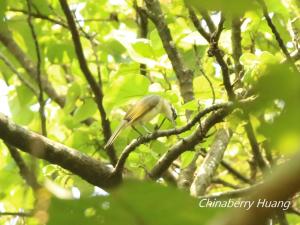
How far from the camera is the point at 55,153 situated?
97.3 inches

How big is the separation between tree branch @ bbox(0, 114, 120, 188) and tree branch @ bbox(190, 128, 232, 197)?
2.07ft

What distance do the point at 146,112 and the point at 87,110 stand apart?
363mm

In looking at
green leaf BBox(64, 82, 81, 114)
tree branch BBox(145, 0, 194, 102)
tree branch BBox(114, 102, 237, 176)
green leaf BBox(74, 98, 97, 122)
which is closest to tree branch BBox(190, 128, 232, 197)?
tree branch BBox(145, 0, 194, 102)

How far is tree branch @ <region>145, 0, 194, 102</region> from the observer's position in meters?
3.46

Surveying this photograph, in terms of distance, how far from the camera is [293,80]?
38cm

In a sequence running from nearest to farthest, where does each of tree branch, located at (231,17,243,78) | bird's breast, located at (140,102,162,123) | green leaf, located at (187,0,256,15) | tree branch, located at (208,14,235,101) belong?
green leaf, located at (187,0,256,15) < tree branch, located at (208,14,235,101) < tree branch, located at (231,17,243,78) < bird's breast, located at (140,102,162,123)

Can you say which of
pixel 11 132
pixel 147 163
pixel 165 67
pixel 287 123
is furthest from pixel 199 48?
pixel 287 123

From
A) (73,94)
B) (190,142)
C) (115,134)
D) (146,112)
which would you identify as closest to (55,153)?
(190,142)

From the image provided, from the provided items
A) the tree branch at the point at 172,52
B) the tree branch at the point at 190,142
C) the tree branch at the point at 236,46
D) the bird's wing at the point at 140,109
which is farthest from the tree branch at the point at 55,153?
the tree branch at the point at 172,52

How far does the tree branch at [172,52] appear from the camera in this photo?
3.46 m

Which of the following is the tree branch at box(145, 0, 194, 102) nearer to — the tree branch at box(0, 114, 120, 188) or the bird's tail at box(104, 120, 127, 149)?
the bird's tail at box(104, 120, 127, 149)

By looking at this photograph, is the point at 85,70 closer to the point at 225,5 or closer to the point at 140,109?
the point at 140,109

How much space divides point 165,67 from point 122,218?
293 centimetres

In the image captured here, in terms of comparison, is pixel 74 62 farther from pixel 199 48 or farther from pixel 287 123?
pixel 287 123
